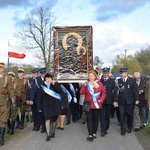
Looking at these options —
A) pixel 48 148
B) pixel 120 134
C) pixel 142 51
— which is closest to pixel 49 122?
pixel 48 148

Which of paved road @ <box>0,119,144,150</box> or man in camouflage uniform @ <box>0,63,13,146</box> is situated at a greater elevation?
man in camouflage uniform @ <box>0,63,13,146</box>

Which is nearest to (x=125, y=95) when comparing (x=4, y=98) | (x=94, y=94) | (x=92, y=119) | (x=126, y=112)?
(x=126, y=112)

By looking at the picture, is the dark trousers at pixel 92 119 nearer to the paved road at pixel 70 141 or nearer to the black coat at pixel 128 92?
the paved road at pixel 70 141

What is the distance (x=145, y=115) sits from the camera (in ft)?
34.2

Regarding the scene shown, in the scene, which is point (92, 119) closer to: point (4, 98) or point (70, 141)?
point (70, 141)

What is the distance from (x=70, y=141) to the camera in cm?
767

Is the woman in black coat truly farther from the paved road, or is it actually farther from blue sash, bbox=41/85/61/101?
the paved road

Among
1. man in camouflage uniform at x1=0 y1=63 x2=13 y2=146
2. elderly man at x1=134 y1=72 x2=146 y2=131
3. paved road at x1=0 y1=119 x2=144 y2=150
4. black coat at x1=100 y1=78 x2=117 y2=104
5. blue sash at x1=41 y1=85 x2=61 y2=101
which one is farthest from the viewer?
elderly man at x1=134 y1=72 x2=146 y2=131

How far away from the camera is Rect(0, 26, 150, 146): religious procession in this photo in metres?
7.89

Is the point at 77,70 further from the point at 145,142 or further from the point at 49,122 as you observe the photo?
the point at 145,142

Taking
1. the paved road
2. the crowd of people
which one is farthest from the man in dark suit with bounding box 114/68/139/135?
the paved road

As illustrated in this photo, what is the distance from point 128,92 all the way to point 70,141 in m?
2.33

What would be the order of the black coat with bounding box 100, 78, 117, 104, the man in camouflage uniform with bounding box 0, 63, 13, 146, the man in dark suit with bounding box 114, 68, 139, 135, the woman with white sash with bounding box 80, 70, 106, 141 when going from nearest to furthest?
1. the man in camouflage uniform with bounding box 0, 63, 13, 146
2. the woman with white sash with bounding box 80, 70, 106, 141
3. the man in dark suit with bounding box 114, 68, 139, 135
4. the black coat with bounding box 100, 78, 117, 104


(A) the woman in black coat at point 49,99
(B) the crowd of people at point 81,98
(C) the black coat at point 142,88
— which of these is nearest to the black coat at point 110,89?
(B) the crowd of people at point 81,98
